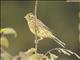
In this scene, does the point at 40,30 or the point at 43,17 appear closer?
the point at 40,30

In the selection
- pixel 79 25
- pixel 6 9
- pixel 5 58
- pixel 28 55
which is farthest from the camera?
pixel 6 9

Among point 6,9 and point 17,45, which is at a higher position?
point 6,9

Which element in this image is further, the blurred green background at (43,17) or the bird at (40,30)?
the blurred green background at (43,17)

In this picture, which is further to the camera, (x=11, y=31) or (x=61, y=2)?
(x=61, y=2)

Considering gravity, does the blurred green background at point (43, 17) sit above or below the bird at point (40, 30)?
below

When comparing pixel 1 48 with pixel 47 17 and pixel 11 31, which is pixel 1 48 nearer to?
pixel 11 31

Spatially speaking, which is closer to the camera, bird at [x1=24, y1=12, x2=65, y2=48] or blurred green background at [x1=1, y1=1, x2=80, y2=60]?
bird at [x1=24, y1=12, x2=65, y2=48]

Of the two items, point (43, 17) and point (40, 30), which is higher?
point (40, 30)

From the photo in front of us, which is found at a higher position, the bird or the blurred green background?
the bird

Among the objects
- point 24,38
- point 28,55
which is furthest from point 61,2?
point 28,55

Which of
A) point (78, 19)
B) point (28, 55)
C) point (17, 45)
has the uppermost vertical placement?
point (28, 55)

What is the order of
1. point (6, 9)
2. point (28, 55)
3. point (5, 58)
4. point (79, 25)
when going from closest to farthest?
1. point (5, 58)
2. point (28, 55)
3. point (79, 25)
4. point (6, 9)
